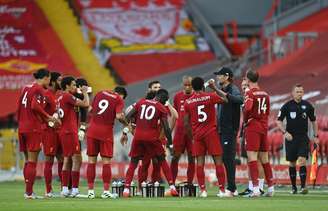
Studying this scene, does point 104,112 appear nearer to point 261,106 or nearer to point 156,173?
point 156,173

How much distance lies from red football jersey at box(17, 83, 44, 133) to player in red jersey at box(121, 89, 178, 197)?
6.49 ft

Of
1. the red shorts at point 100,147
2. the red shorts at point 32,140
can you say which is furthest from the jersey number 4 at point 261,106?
the red shorts at point 32,140

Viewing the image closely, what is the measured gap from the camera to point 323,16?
1941 inches

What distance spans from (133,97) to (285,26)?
7.77 meters

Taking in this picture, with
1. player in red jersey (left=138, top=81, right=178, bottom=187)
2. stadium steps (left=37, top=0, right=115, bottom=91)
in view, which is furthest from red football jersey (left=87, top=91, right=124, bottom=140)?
stadium steps (left=37, top=0, right=115, bottom=91)

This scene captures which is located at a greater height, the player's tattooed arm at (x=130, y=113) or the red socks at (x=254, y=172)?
the player's tattooed arm at (x=130, y=113)

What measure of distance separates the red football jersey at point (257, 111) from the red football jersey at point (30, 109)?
4.03 meters

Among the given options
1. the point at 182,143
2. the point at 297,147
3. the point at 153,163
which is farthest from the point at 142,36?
the point at 153,163

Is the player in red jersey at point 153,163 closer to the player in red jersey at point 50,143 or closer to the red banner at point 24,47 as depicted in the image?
the player in red jersey at point 50,143

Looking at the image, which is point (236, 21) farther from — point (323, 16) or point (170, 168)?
point (170, 168)

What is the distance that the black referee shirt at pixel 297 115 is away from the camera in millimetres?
25609

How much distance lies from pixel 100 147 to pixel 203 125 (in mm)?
2027

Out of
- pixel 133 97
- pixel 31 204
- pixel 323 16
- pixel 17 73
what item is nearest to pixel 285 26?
pixel 323 16

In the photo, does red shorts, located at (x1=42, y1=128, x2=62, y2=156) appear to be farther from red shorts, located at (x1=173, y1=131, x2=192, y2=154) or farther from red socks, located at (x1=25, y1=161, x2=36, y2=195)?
red shorts, located at (x1=173, y1=131, x2=192, y2=154)
